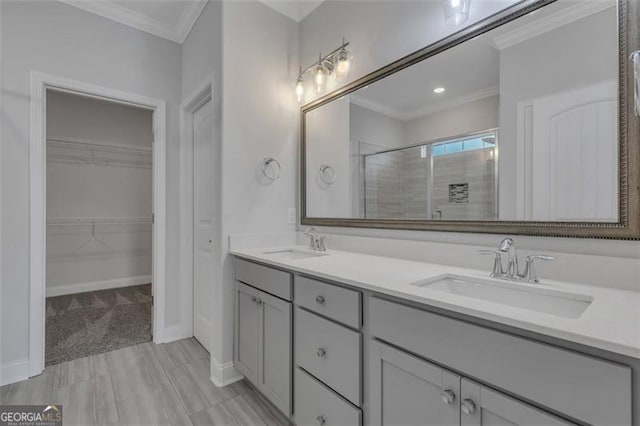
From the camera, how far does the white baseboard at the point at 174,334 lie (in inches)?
103

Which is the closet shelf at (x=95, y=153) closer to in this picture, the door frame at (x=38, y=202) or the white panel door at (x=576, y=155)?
the door frame at (x=38, y=202)

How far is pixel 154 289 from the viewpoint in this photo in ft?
8.55

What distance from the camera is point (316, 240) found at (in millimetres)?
2092

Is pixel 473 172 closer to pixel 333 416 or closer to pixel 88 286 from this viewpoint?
pixel 333 416

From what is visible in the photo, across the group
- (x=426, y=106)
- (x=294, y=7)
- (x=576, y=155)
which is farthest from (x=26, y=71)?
(x=576, y=155)

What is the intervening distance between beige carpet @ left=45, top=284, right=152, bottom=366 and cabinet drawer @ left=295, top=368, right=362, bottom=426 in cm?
189

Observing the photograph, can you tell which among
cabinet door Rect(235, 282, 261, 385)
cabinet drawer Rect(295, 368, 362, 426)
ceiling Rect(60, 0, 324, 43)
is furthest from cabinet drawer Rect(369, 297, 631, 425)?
ceiling Rect(60, 0, 324, 43)

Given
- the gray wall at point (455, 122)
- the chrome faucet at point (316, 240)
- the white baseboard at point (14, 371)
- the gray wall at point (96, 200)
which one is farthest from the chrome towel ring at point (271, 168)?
the gray wall at point (96, 200)

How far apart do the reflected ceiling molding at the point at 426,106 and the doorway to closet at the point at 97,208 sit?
311 cm

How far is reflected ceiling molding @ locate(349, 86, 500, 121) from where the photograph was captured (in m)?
1.39

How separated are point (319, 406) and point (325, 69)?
209 cm

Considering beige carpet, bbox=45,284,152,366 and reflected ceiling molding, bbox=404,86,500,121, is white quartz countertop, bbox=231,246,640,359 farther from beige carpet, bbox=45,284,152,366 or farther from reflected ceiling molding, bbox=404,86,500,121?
beige carpet, bbox=45,284,152,366

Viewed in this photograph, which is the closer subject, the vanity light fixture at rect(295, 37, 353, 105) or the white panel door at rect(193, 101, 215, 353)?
the vanity light fixture at rect(295, 37, 353, 105)

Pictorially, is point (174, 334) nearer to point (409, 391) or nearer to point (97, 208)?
point (409, 391)
